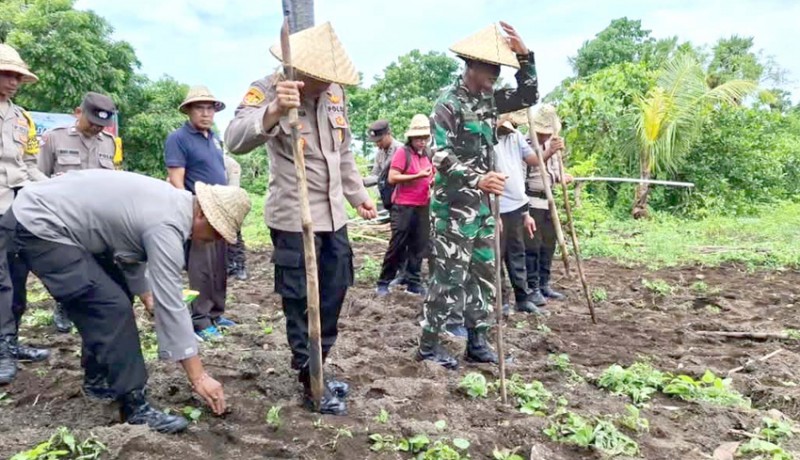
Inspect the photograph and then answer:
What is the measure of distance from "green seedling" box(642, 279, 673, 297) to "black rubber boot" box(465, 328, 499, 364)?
10.2ft

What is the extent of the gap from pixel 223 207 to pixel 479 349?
6.70 feet

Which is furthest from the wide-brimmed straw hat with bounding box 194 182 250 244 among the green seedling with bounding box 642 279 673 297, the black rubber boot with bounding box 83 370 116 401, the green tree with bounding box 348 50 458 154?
the green tree with bounding box 348 50 458 154

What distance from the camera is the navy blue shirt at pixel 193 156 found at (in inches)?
187

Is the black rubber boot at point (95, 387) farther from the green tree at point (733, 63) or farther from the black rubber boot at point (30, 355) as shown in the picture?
the green tree at point (733, 63)

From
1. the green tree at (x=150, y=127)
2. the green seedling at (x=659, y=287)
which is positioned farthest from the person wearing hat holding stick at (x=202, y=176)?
the green tree at (x=150, y=127)

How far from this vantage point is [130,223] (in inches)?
106

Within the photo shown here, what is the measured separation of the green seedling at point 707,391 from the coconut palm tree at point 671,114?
1094 cm

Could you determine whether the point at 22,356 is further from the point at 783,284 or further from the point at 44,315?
the point at 783,284

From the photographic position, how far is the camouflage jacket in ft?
12.6

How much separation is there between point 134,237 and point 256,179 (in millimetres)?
22313

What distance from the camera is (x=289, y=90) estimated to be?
Answer: 2650 mm

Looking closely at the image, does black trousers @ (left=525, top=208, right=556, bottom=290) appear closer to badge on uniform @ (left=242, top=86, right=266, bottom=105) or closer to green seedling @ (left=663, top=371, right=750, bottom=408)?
green seedling @ (left=663, top=371, right=750, bottom=408)

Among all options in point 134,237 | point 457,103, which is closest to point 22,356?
point 134,237

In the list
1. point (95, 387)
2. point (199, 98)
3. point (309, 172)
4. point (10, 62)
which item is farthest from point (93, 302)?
point (199, 98)
